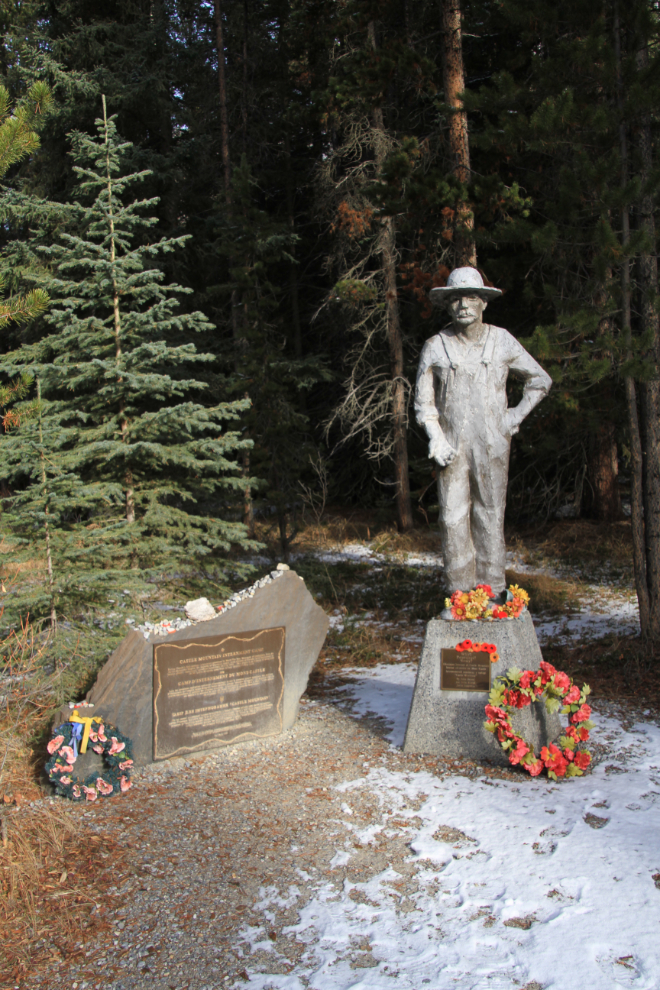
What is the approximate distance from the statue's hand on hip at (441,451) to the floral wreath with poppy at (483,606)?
3.09 feet

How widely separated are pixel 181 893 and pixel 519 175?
34.2ft

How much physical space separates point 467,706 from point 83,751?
2.53m

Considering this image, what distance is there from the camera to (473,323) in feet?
16.9

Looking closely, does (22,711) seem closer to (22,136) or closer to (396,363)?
(22,136)

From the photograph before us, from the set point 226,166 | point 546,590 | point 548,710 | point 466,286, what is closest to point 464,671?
point 548,710

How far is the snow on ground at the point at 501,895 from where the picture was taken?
9.57 feet

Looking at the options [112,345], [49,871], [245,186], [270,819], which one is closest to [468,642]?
[270,819]

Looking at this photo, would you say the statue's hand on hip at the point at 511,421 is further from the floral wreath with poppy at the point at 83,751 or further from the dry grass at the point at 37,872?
the dry grass at the point at 37,872

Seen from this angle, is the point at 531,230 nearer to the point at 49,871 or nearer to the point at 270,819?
the point at 270,819

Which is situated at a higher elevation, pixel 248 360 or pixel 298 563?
pixel 248 360

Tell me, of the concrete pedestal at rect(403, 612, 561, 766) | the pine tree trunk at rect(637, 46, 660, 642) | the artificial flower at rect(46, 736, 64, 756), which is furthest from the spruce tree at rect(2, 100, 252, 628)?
the pine tree trunk at rect(637, 46, 660, 642)

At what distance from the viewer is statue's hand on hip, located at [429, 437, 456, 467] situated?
5.06m

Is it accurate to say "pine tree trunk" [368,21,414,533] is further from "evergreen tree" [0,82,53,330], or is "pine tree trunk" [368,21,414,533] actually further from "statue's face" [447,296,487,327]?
"evergreen tree" [0,82,53,330]

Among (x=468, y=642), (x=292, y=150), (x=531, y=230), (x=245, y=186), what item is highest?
(x=292, y=150)
